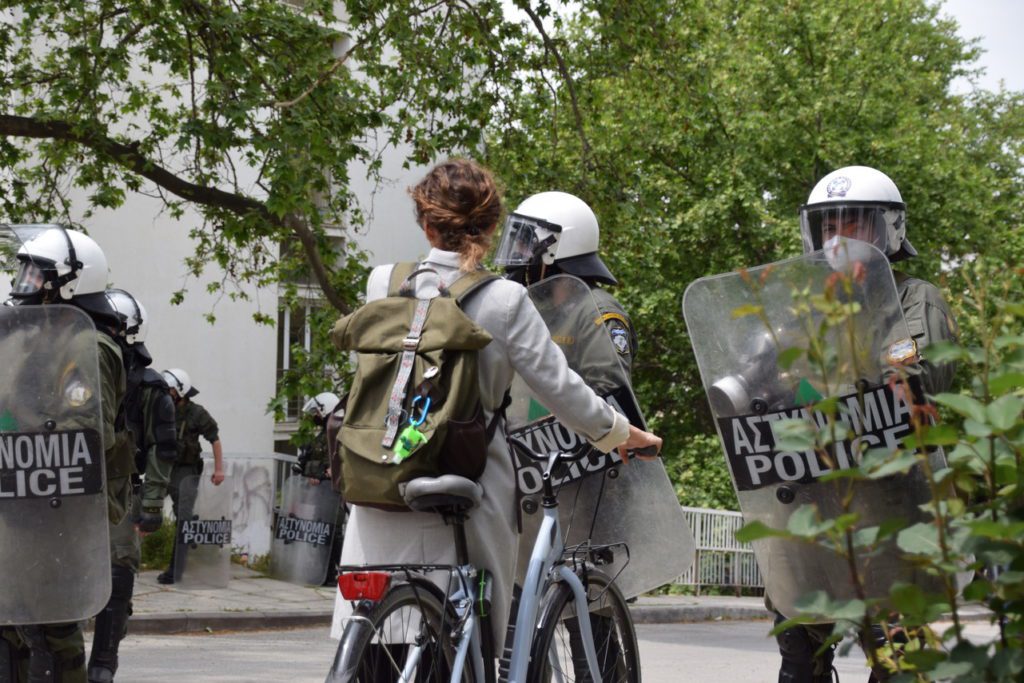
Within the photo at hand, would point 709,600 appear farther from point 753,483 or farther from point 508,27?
point 753,483

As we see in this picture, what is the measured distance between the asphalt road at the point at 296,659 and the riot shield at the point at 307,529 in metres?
2.71

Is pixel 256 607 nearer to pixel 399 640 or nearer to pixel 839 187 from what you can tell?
pixel 839 187

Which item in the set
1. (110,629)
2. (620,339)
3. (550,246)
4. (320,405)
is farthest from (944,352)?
(320,405)

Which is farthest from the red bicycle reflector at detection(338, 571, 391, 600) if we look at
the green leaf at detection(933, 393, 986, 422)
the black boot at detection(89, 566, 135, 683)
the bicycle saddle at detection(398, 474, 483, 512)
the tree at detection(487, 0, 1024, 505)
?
the tree at detection(487, 0, 1024, 505)

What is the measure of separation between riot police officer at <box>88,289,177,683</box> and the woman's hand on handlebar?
2167mm

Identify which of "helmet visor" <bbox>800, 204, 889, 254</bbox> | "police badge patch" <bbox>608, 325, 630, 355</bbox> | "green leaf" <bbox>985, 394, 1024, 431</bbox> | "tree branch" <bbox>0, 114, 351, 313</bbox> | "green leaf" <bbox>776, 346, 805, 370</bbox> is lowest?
"green leaf" <bbox>985, 394, 1024, 431</bbox>

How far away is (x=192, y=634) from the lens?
11.2m

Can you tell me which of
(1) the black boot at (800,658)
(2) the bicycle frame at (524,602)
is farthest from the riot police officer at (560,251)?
(1) the black boot at (800,658)

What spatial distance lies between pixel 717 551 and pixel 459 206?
1420 centimetres

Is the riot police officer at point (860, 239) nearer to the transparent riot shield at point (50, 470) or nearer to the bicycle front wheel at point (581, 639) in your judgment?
the bicycle front wheel at point (581, 639)

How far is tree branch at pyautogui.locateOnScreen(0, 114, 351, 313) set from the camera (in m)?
12.2

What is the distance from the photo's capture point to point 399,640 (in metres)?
3.37

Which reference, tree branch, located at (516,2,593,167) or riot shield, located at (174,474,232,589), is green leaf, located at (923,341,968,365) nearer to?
tree branch, located at (516,2,593,167)

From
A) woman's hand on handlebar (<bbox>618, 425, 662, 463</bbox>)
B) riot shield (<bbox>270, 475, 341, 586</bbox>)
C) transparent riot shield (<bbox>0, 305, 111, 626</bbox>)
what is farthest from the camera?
riot shield (<bbox>270, 475, 341, 586</bbox>)
